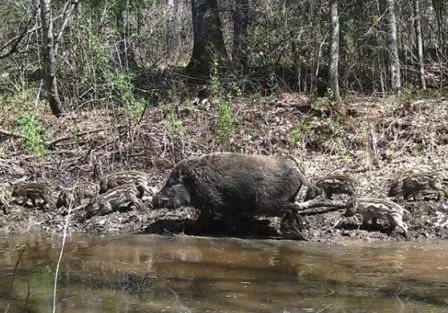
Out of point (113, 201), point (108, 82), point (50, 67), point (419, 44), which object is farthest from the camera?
point (419, 44)

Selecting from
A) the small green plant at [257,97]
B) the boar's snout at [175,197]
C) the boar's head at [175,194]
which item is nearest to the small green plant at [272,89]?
the small green plant at [257,97]

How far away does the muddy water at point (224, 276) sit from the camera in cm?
629

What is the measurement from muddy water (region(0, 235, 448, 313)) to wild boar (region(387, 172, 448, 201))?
1.51 metres

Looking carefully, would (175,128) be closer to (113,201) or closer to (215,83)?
(215,83)

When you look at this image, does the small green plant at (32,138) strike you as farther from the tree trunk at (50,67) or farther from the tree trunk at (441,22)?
the tree trunk at (441,22)

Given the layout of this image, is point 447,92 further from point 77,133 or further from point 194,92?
point 77,133

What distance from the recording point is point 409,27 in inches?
679

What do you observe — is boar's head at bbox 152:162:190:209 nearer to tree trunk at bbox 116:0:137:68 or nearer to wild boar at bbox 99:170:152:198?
wild boar at bbox 99:170:152:198

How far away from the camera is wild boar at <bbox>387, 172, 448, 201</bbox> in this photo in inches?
396

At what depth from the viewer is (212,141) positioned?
42.7 ft

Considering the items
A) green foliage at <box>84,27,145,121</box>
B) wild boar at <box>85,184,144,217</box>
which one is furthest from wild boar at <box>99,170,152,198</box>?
green foliage at <box>84,27,145,121</box>

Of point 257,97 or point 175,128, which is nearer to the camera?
point 175,128

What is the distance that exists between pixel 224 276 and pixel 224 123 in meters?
5.59

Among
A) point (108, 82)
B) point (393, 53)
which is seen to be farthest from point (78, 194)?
point (393, 53)
